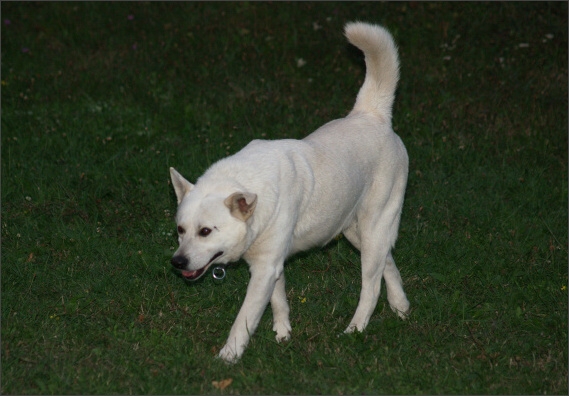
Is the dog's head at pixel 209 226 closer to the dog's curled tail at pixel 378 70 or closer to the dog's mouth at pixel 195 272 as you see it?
the dog's mouth at pixel 195 272

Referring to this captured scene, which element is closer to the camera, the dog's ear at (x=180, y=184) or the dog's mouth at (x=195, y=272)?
the dog's mouth at (x=195, y=272)

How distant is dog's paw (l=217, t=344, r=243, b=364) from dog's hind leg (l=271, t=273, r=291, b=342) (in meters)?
0.55

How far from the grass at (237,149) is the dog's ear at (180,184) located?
103cm

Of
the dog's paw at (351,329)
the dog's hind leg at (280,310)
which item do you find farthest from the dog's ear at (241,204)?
the dog's paw at (351,329)

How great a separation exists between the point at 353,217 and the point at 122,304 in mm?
1886

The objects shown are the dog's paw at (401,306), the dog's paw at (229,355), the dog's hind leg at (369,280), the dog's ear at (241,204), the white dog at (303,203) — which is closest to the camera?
the dog's ear at (241,204)

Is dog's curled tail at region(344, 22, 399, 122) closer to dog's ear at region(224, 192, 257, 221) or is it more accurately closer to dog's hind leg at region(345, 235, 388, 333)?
dog's hind leg at region(345, 235, 388, 333)

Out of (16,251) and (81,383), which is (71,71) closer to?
(16,251)

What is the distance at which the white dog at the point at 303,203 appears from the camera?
5340 mm

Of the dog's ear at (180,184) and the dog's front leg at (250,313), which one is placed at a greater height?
the dog's ear at (180,184)

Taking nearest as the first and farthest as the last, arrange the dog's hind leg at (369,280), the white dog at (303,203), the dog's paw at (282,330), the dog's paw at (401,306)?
the white dog at (303,203)
the dog's paw at (282,330)
the dog's hind leg at (369,280)
the dog's paw at (401,306)

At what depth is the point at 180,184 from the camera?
18.5ft

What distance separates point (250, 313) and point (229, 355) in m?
0.31

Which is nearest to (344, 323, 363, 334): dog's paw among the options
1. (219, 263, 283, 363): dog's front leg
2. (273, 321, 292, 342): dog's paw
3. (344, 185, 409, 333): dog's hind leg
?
(344, 185, 409, 333): dog's hind leg
